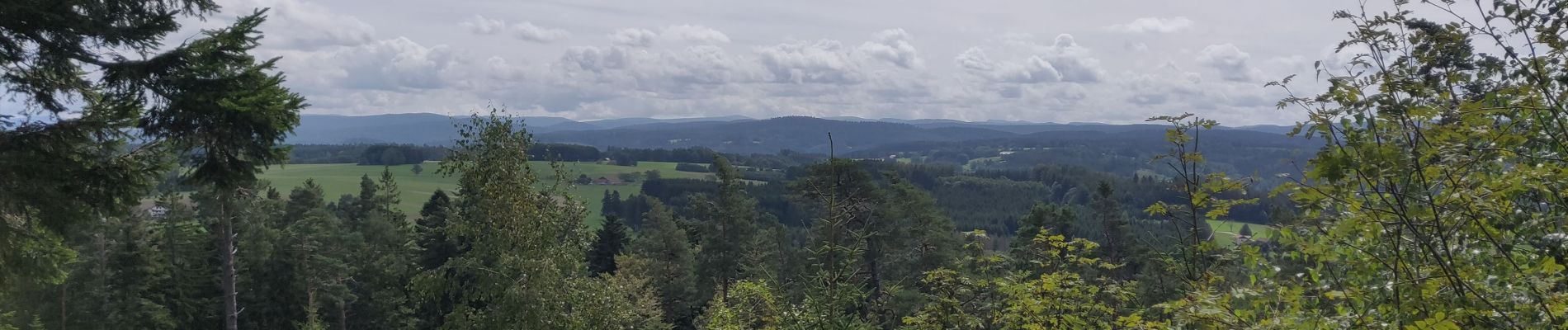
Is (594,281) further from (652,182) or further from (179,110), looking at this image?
(652,182)

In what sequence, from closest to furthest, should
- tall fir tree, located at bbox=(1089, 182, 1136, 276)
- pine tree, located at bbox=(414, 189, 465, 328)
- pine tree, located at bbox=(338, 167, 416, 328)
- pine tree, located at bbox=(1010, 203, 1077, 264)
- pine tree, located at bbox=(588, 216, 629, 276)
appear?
pine tree, located at bbox=(414, 189, 465, 328), pine tree, located at bbox=(1010, 203, 1077, 264), pine tree, located at bbox=(338, 167, 416, 328), tall fir tree, located at bbox=(1089, 182, 1136, 276), pine tree, located at bbox=(588, 216, 629, 276)

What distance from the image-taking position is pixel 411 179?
139m

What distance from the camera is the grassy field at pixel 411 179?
114188 mm

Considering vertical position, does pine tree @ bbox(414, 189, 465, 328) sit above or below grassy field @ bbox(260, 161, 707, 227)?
above

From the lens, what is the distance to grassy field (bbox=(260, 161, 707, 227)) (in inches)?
4496

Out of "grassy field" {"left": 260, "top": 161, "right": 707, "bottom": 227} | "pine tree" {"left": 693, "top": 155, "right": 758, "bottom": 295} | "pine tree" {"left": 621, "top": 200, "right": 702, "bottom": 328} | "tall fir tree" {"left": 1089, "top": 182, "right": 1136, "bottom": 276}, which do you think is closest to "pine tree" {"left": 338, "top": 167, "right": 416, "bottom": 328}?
"pine tree" {"left": 621, "top": 200, "right": 702, "bottom": 328}

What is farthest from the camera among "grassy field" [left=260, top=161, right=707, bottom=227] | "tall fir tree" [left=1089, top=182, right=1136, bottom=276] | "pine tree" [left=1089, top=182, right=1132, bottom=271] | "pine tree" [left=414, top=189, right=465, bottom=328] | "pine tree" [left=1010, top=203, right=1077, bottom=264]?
"grassy field" [left=260, top=161, right=707, bottom=227]

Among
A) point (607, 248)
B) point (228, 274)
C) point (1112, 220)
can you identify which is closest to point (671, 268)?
point (607, 248)

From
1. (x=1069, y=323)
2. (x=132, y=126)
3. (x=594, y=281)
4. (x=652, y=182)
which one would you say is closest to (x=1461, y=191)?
(x=1069, y=323)

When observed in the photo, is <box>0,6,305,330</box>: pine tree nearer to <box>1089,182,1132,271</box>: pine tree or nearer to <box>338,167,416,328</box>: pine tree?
<box>338,167,416,328</box>: pine tree

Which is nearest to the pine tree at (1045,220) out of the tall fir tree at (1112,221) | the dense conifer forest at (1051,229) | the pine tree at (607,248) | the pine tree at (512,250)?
the tall fir tree at (1112,221)

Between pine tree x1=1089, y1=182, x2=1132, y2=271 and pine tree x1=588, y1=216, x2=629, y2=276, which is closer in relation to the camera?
pine tree x1=1089, y1=182, x2=1132, y2=271

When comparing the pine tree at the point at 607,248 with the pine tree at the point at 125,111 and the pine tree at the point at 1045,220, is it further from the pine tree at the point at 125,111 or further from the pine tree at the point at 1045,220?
the pine tree at the point at 125,111

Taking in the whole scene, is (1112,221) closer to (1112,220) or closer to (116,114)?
(1112,220)
